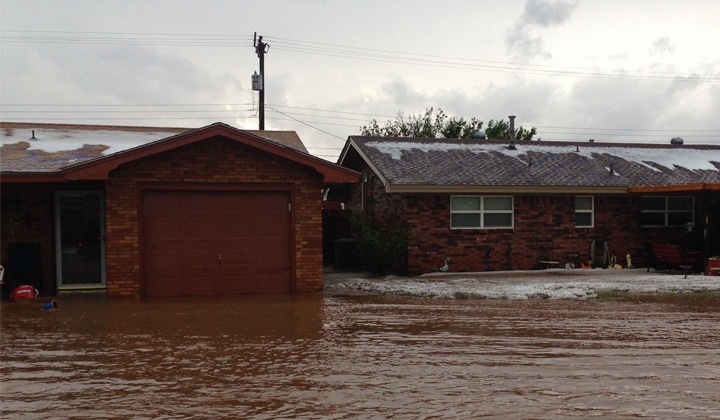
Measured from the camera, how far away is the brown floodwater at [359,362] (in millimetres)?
5859

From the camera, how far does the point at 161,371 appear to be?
7.05 m

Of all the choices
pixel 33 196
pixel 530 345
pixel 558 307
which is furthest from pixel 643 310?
pixel 33 196

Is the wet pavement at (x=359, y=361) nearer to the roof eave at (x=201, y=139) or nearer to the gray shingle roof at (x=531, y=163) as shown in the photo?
the roof eave at (x=201, y=139)

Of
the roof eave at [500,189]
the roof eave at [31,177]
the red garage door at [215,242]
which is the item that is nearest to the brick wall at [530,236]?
the roof eave at [500,189]

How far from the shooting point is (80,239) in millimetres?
14180

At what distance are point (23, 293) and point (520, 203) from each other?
41.2ft

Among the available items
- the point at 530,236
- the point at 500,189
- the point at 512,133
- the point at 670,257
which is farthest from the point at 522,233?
the point at 512,133

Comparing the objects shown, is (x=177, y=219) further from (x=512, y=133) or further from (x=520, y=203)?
(x=512, y=133)

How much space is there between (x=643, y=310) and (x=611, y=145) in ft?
45.8

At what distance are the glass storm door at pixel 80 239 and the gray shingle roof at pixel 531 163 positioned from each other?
7082 mm

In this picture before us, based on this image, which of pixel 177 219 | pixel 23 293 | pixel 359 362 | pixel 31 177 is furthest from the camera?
pixel 177 219

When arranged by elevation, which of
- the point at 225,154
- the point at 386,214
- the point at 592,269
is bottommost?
the point at 592,269

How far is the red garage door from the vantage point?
13.5 m

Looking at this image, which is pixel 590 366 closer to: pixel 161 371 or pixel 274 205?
pixel 161 371
